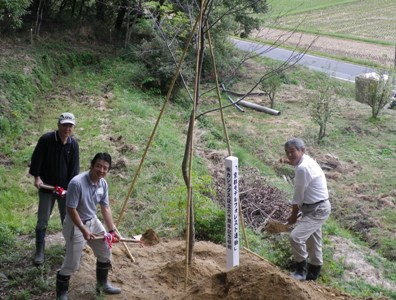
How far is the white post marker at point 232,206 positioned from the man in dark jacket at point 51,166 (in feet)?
5.59

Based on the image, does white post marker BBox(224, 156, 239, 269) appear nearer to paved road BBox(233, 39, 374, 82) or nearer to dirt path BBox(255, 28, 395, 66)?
paved road BBox(233, 39, 374, 82)

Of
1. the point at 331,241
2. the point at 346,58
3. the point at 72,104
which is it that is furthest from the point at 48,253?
the point at 346,58

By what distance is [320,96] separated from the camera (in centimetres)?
1548

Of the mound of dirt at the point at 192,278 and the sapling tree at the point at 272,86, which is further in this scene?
the sapling tree at the point at 272,86

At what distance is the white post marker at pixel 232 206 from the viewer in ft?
17.0

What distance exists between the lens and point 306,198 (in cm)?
A: 570

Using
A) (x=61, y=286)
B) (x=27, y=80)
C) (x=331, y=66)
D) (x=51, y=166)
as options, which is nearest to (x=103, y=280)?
(x=61, y=286)

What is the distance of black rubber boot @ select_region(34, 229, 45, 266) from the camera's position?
5.73 meters

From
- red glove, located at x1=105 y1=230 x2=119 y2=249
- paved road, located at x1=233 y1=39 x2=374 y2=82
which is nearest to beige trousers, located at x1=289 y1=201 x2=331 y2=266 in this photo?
red glove, located at x1=105 y1=230 x2=119 y2=249

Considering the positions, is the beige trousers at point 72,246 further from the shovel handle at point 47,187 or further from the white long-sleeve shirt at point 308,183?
the white long-sleeve shirt at point 308,183

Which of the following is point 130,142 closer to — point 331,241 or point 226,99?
point 331,241

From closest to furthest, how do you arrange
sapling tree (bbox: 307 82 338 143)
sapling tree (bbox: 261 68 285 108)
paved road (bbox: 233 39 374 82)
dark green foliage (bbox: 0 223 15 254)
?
1. dark green foliage (bbox: 0 223 15 254)
2. sapling tree (bbox: 307 82 338 143)
3. sapling tree (bbox: 261 68 285 108)
4. paved road (bbox: 233 39 374 82)

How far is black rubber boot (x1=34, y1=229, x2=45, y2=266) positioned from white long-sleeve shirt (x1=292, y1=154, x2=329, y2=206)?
9.06 ft

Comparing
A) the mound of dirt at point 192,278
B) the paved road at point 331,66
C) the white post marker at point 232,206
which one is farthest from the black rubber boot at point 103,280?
the paved road at point 331,66
